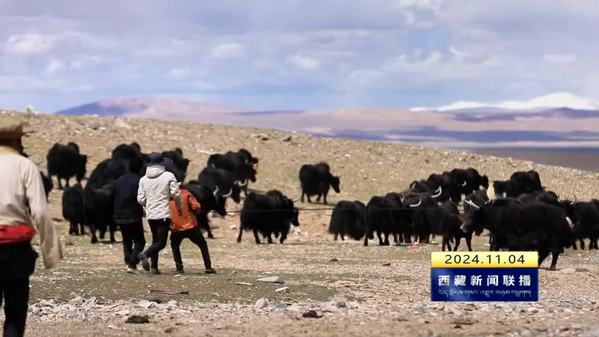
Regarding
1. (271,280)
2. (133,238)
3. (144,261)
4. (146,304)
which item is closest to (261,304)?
(146,304)

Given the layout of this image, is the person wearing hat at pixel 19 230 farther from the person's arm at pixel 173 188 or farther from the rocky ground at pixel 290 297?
the person's arm at pixel 173 188

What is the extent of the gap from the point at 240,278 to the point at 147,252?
3.46 feet

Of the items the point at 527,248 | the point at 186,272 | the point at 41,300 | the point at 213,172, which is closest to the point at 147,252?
the point at 186,272

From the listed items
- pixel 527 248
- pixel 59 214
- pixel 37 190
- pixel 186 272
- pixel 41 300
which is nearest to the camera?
pixel 37 190

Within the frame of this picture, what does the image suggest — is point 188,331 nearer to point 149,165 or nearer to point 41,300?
point 41,300

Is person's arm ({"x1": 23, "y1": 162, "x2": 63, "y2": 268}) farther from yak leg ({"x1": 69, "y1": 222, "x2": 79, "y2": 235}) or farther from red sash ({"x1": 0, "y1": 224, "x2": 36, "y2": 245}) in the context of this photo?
yak leg ({"x1": 69, "y1": 222, "x2": 79, "y2": 235})

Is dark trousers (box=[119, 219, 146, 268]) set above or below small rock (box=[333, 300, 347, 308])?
above

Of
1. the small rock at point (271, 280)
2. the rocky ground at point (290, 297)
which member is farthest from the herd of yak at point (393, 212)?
the small rock at point (271, 280)

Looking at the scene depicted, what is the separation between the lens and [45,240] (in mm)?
7406

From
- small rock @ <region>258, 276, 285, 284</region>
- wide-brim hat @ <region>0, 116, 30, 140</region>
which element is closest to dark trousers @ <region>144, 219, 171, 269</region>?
small rock @ <region>258, 276, 285, 284</region>

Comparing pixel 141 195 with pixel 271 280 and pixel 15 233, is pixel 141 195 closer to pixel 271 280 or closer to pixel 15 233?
pixel 271 280

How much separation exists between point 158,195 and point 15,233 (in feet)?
20.4

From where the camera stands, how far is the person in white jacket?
45.0ft

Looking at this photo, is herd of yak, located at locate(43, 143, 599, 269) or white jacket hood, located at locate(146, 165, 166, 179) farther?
herd of yak, located at locate(43, 143, 599, 269)
